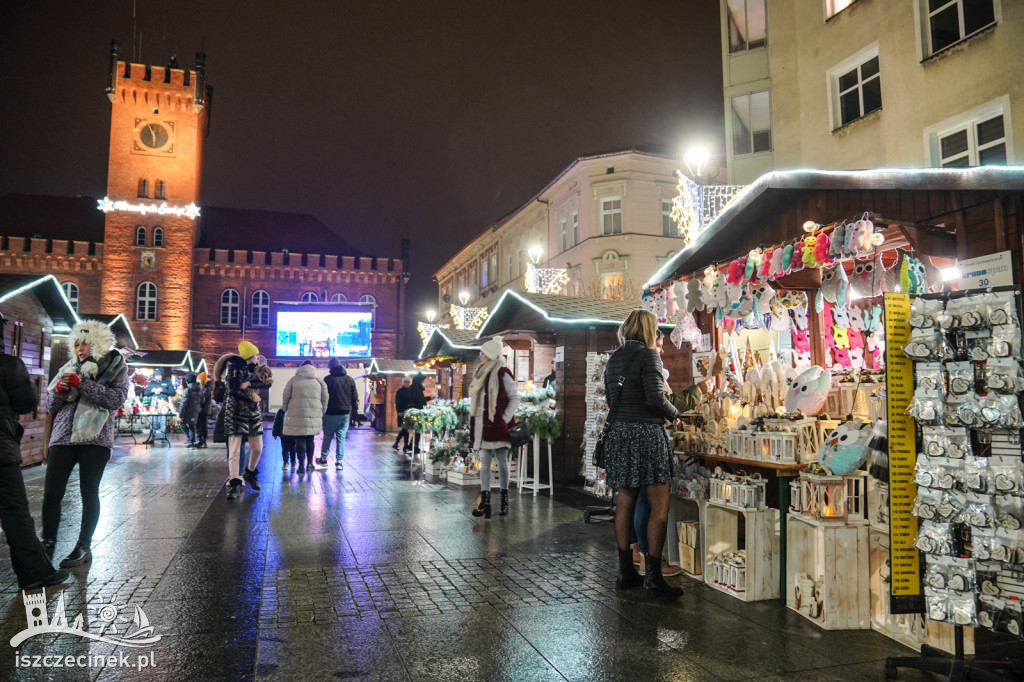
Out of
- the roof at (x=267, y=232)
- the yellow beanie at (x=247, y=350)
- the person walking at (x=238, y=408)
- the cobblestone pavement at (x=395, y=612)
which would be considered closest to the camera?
the cobblestone pavement at (x=395, y=612)

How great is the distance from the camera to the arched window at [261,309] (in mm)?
44688

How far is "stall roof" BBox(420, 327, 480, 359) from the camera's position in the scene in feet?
54.5

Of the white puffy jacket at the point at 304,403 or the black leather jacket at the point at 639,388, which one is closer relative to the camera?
the black leather jacket at the point at 639,388

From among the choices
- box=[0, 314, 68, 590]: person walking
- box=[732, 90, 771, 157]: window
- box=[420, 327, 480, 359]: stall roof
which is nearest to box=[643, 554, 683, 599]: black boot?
box=[0, 314, 68, 590]: person walking

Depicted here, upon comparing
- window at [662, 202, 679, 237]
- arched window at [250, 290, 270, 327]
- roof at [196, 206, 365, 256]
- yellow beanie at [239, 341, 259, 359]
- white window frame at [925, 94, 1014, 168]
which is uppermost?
roof at [196, 206, 365, 256]

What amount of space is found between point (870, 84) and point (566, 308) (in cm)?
887

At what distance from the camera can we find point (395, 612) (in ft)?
14.8

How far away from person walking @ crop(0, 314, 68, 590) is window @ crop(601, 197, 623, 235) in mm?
27517

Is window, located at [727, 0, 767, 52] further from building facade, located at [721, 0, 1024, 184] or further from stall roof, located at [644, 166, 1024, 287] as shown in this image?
stall roof, located at [644, 166, 1024, 287]

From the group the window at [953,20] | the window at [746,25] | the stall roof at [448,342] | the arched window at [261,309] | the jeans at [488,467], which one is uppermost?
the window at [746,25]

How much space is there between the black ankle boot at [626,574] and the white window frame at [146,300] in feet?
143

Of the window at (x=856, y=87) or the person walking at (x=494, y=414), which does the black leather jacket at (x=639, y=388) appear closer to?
the person walking at (x=494, y=414)

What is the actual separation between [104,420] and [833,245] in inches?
255

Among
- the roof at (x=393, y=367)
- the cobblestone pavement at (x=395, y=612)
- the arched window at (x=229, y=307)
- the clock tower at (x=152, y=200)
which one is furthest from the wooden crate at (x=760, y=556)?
the arched window at (x=229, y=307)
